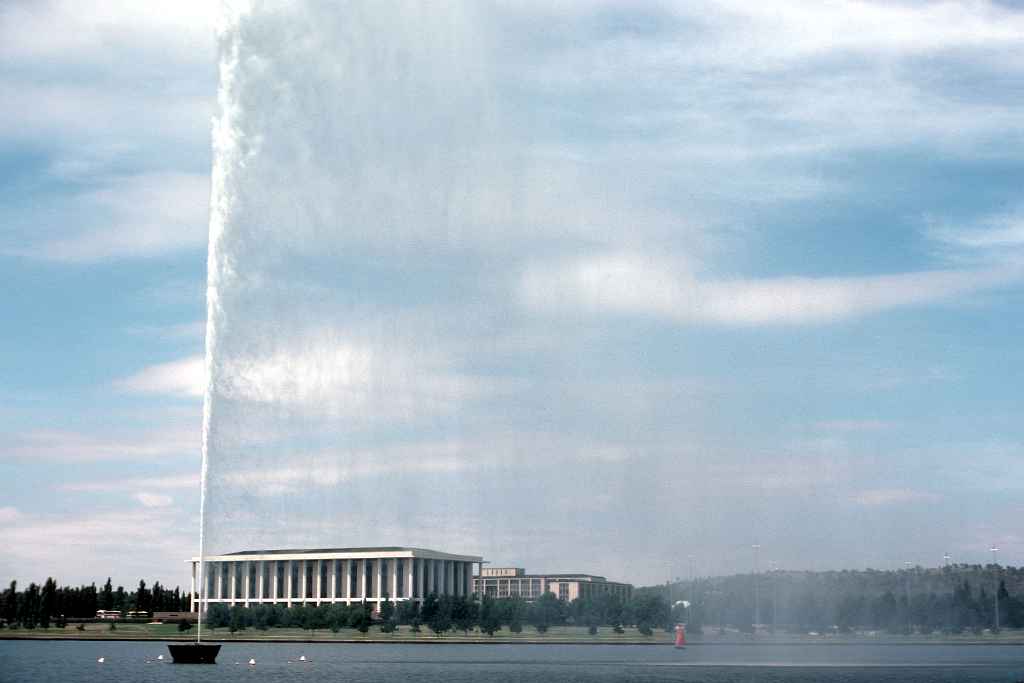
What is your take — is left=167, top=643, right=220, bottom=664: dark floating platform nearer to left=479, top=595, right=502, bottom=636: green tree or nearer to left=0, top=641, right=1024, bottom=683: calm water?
left=0, top=641, right=1024, bottom=683: calm water

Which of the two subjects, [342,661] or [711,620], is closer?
[342,661]

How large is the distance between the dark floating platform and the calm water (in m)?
1.25

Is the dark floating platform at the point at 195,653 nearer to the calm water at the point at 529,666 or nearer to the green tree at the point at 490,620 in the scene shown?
the calm water at the point at 529,666

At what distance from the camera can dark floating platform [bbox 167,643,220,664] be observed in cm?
9612

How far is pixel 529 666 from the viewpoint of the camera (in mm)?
116062

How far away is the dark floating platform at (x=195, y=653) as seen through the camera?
9612 cm

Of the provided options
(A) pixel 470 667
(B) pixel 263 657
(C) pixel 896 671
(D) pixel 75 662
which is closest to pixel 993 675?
(C) pixel 896 671

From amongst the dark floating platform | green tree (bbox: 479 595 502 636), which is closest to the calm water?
the dark floating platform

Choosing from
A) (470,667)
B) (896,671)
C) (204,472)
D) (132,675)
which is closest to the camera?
(204,472)

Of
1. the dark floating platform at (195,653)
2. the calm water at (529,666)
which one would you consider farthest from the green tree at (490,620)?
the dark floating platform at (195,653)

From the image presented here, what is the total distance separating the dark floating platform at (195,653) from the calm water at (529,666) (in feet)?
4.10

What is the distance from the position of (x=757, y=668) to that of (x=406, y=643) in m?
89.7

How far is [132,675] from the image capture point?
9619 centimetres

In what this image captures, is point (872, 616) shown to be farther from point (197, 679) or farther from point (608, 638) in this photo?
point (197, 679)
